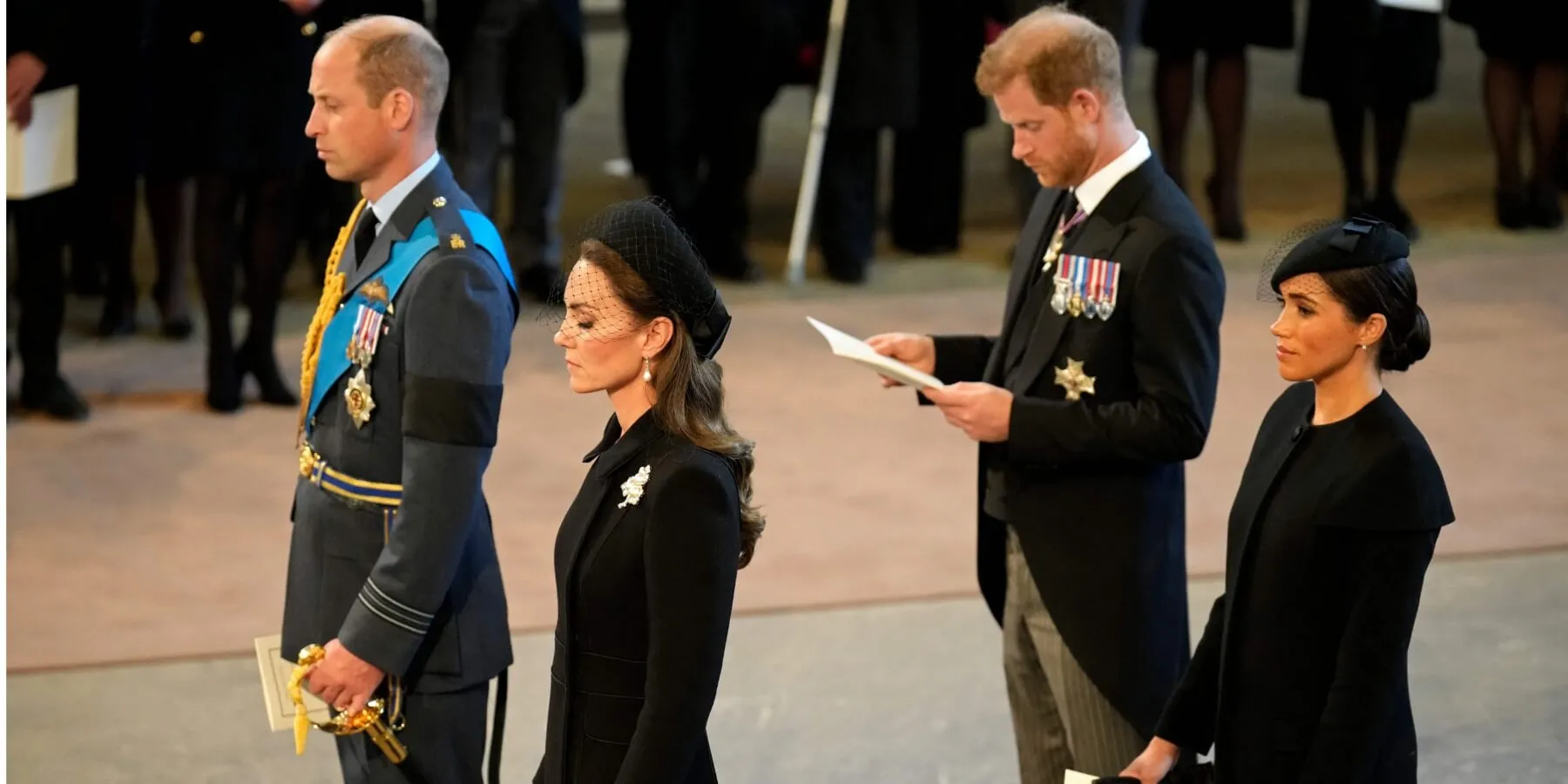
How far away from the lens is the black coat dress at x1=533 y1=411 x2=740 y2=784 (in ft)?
7.71

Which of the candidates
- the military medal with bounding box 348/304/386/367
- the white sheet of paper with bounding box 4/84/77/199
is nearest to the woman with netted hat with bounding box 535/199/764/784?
the military medal with bounding box 348/304/386/367

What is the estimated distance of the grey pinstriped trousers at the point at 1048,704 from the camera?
328 cm

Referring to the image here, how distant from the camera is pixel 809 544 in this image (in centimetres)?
532

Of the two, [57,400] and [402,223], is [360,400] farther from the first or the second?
[57,400]

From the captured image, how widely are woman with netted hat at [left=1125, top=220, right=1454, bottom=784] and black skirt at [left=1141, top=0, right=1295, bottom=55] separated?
5410 millimetres

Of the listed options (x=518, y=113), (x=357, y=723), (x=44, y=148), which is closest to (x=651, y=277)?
(x=357, y=723)

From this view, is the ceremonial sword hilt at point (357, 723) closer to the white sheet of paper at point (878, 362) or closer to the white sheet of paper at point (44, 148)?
the white sheet of paper at point (878, 362)

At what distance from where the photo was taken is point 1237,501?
270 centimetres

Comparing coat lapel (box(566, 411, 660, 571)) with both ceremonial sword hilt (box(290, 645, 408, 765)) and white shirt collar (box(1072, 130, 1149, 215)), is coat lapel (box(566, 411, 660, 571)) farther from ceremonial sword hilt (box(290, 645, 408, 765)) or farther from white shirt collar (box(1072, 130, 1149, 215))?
white shirt collar (box(1072, 130, 1149, 215))

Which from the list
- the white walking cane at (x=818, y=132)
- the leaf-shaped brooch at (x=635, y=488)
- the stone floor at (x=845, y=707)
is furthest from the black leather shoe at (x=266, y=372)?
the leaf-shaped brooch at (x=635, y=488)

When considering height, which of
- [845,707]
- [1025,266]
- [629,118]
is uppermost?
[1025,266]

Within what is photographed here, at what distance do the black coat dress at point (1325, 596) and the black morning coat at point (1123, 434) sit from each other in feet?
1.46

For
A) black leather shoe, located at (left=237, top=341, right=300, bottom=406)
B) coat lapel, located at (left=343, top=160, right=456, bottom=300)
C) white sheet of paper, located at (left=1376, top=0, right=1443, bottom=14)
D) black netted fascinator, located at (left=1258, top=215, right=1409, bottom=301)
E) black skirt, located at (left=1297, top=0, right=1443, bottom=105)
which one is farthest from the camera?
black skirt, located at (left=1297, top=0, right=1443, bottom=105)

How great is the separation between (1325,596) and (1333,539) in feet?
0.25
